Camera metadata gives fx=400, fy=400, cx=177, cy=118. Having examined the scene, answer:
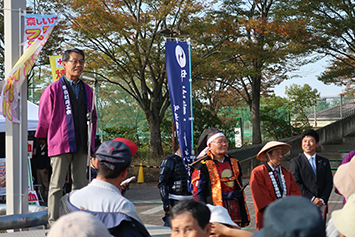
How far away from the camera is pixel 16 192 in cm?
470

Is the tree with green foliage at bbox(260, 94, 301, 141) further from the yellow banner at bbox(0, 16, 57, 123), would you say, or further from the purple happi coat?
the purple happi coat

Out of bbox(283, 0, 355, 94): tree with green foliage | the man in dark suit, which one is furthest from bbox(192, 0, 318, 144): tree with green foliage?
the man in dark suit

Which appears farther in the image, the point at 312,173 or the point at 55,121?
the point at 312,173

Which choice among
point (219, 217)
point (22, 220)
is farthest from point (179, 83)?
point (219, 217)

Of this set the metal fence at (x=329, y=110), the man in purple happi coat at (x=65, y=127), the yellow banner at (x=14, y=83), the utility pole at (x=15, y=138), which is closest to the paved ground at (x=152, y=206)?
the utility pole at (x=15, y=138)

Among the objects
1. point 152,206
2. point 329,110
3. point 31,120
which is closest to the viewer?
point 152,206

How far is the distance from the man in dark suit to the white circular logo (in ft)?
7.33

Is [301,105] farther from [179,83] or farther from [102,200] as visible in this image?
[102,200]

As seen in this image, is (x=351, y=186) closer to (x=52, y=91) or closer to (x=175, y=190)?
(x=175, y=190)

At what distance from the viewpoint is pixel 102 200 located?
7.79 ft

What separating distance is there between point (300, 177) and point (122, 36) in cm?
1056

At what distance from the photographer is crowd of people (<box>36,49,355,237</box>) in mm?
2340

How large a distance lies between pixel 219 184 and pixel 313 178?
1.85 metres

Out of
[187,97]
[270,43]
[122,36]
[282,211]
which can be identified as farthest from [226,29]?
[282,211]
